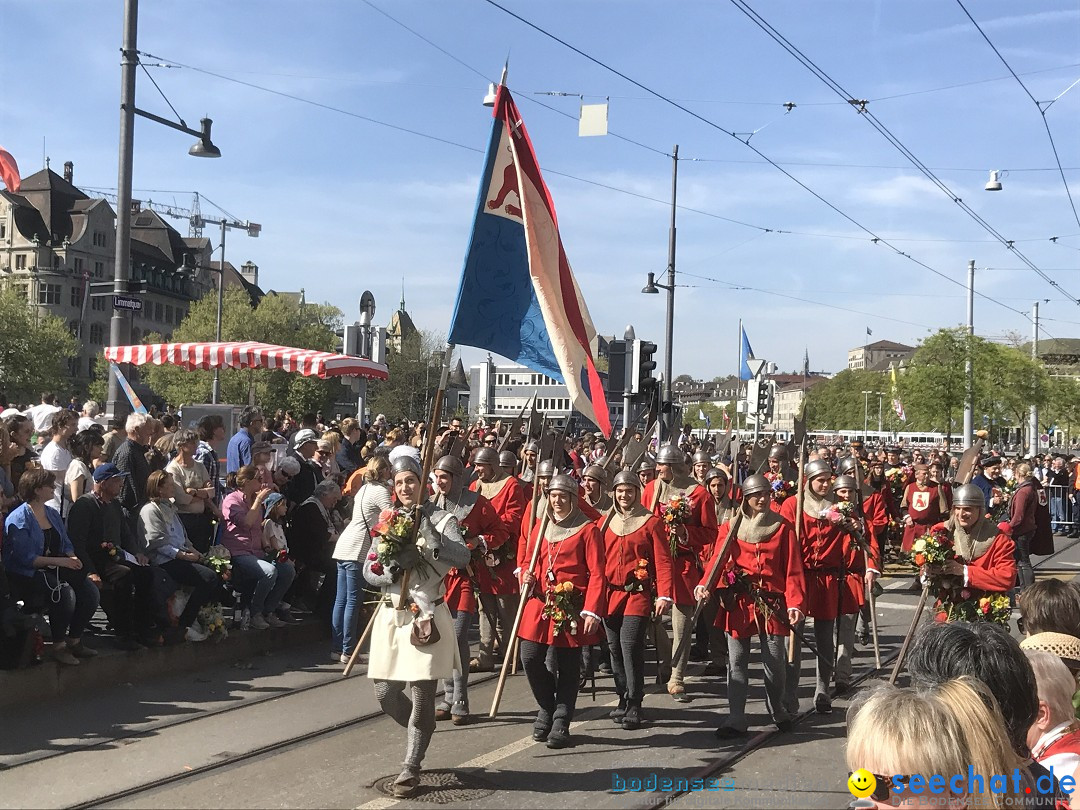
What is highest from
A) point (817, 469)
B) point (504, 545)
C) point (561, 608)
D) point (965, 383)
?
point (965, 383)

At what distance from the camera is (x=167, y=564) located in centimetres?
930

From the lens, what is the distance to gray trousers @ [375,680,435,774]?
6426 millimetres

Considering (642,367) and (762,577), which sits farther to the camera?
(642,367)

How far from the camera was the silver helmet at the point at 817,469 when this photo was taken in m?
8.88

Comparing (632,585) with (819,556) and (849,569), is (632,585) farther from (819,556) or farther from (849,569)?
(849,569)

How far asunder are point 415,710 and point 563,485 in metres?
1.98

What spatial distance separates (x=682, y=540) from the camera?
9875mm

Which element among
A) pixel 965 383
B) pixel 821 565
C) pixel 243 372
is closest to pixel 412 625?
pixel 821 565

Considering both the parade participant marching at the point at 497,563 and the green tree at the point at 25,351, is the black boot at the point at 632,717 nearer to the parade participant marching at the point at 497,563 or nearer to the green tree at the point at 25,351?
the parade participant marching at the point at 497,563

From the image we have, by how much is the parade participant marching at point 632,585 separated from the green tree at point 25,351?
173 ft

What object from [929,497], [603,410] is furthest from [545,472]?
[929,497]

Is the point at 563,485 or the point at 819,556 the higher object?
the point at 563,485

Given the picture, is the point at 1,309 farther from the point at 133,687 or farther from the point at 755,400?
the point at 133,687

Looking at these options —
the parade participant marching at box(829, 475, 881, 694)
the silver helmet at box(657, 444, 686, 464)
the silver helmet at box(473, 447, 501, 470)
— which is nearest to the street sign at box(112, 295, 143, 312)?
the silver helmet at box(473, 447, 501, 470)
